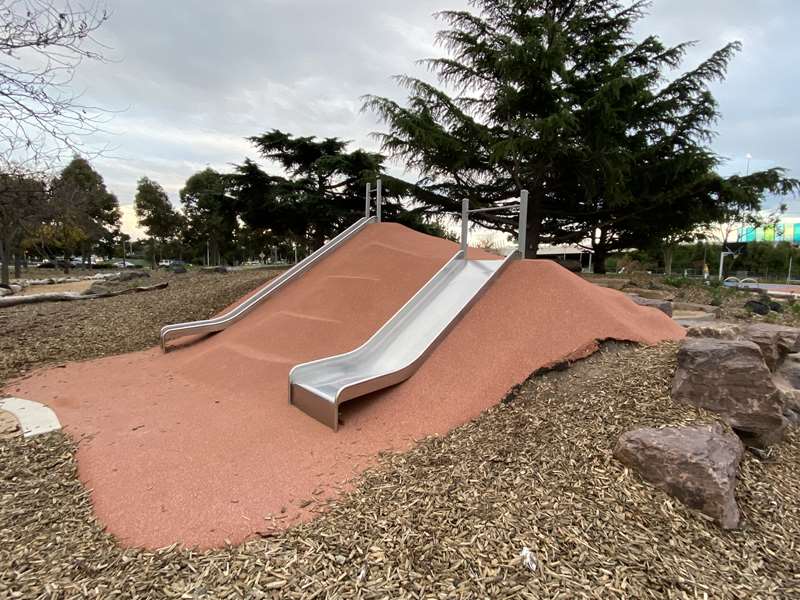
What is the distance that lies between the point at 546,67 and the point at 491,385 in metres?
10.0

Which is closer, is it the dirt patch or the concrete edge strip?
the concrete edge strip

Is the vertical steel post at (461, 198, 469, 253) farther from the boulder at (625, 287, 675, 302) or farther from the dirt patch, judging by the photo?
the dirt patch

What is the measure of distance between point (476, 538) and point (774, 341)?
3997 millimetres

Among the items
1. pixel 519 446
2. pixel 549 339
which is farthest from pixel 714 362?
pixel 519 446

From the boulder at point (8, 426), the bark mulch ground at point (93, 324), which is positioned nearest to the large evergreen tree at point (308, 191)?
the bark mulch ground at point (93, 324)

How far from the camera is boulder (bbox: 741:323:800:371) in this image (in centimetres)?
395

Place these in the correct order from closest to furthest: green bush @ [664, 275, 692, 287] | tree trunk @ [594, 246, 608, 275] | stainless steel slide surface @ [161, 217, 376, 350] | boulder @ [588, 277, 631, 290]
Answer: stainless steel slide surface @ [161, 217, 376, 350] → boulder @ [588, 277, 631, 290] → green bush @ [664, 275, 692, 287] → tree trunk @ [594, 246, 608, 275]

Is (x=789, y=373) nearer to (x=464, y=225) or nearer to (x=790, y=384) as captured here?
(x=790, y=384)

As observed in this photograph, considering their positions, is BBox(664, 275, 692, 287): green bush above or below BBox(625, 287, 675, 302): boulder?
above

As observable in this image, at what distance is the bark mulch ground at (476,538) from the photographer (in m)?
1.79

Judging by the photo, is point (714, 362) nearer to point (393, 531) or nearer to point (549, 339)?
point (549, 339)

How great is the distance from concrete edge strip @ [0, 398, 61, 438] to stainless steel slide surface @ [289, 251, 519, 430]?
202 centimetres

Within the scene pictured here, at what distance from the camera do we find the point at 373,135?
11.6m

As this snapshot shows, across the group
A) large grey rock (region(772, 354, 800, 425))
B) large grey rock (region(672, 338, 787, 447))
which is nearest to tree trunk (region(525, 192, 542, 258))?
large grey rock (region(772, 354, 800, 425))
